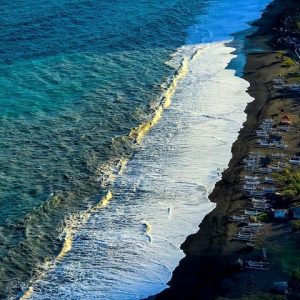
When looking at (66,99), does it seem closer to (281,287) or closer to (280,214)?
(280,214)

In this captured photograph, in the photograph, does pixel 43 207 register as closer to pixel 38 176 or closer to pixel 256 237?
pixel 38 176

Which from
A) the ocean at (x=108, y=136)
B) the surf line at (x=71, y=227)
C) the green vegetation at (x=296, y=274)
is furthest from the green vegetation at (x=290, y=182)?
the surf line at (x=71, y=227)

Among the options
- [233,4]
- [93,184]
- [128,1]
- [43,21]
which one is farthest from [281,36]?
[93,184]

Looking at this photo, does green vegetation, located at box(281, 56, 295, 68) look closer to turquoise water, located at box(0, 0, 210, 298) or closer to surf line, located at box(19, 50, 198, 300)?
surf line, located at box(19, 50, 198, 300)

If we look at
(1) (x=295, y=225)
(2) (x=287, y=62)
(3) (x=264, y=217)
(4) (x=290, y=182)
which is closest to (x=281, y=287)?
(1) (x=295, y=225)

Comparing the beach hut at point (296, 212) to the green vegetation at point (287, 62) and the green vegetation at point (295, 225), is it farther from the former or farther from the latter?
the green vegetation at point (287, 62)
